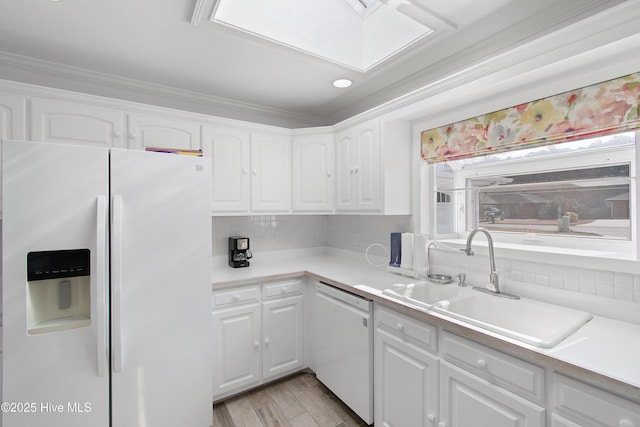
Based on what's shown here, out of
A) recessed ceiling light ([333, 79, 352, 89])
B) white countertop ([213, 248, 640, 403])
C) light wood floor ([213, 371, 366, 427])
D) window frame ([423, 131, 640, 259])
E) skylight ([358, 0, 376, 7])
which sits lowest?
light wood floor ([213, 371, 366, 427])

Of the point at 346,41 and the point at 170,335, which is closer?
the point at 170,335

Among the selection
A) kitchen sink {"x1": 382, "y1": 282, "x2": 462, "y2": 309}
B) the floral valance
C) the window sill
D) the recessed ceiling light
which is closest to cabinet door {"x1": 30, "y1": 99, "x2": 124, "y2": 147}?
the recessed ceiling light

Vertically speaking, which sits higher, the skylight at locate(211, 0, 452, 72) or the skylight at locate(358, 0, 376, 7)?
the skylight at locate(358, 0, 376, 7)

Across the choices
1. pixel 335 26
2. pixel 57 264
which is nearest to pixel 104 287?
pixel 57 264

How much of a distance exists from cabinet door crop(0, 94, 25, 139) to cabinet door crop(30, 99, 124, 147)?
0.05 metres

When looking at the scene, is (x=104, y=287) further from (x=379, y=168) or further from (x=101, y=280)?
(x=379, y=168)

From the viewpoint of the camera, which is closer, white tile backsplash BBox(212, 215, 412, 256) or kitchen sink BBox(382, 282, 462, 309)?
kitchen sink BBox(382, 282, 462, 309)

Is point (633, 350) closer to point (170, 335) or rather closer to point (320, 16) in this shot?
point (170, 335)

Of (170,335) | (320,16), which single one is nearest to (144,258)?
(170,335)

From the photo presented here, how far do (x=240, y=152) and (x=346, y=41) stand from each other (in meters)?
1.15

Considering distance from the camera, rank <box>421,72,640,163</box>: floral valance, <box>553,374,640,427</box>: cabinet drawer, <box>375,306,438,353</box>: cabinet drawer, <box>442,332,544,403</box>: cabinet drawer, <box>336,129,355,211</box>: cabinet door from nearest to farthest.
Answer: <box>553,374,640,427</box>: cabinet drawer
<box>442,332,544,403</box>: cabinet drawer
<box>421,72,640,163</box>: floral valance
<box>375,306,438,353</box>: cabinet drawer
<box>336,129,355,211</box>: cabinet door

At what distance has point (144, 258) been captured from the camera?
1.53m

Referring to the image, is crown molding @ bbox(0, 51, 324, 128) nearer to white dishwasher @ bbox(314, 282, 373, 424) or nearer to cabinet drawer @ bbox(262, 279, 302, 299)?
cabinet drawer @ bbox(262, 279, 302, 299)

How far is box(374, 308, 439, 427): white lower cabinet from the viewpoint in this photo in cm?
139
